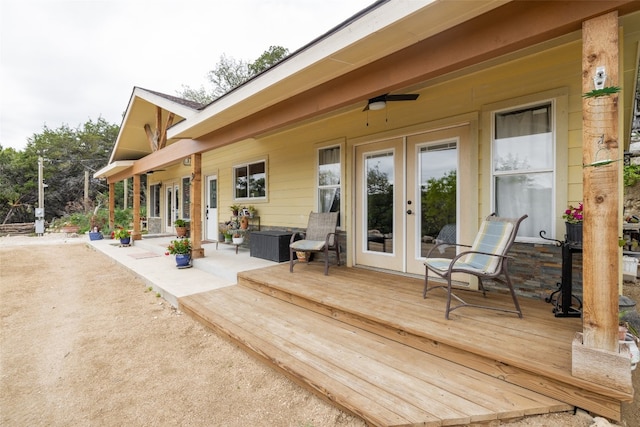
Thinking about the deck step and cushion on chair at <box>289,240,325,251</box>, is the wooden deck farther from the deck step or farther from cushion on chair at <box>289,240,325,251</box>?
cushion on chair at <box>289,240,325,251</box>

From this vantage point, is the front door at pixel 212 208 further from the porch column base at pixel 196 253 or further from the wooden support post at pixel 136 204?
the wooden support post at pixel 136 204

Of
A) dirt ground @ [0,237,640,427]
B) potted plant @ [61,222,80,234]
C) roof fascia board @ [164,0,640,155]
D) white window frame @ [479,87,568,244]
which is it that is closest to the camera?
roof fascia board @ [164,0,640,155]

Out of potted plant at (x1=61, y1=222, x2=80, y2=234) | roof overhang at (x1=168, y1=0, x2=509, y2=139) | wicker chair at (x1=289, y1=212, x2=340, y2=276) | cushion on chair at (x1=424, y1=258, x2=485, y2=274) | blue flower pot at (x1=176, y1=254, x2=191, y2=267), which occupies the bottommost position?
blue flower pot at (x1=176, y1=254, x2=191, y2=267)

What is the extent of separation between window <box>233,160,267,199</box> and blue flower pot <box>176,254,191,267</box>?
1930mm

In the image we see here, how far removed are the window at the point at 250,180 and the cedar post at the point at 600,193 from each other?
525 centimetres

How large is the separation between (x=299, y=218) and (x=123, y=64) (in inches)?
551

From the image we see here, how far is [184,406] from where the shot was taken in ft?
6.13

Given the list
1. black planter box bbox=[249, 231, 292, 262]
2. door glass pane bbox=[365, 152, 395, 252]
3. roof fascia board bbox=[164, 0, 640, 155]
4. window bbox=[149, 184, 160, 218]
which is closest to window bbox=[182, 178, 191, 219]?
window bbox=[149, 184, 160, 218]

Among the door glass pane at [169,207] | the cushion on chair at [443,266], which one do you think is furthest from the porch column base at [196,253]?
the door glass pane at [169,207]

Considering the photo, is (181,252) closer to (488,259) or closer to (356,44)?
(356,44)

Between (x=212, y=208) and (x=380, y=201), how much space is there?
535cm

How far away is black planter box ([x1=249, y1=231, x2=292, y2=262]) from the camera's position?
4.95m

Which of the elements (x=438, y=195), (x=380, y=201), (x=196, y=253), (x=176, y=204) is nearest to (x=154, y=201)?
(x=176, y=204)

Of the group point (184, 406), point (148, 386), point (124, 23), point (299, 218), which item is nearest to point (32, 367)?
point (148, 386)
